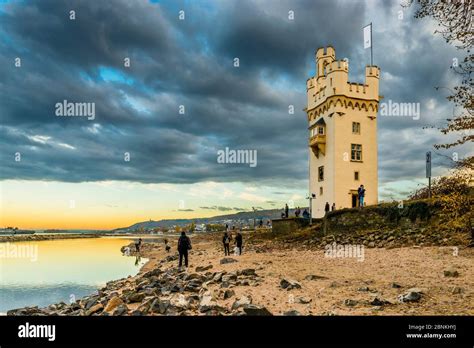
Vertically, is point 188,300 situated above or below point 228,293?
below

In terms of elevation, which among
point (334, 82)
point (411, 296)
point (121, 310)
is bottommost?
point (121, 310)

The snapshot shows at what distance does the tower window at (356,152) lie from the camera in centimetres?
3841

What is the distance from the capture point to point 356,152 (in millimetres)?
38625

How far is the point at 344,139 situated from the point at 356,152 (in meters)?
2.01

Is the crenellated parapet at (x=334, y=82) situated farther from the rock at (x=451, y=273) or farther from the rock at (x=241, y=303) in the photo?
the rock at (x=241, y=303)

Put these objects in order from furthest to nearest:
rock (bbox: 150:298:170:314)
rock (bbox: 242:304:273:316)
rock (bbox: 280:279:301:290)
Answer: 1. rock (bbox: 280:279:301:290)
2. rock (bbox: 150:298:170:314)
3. rock (bbox: 242:304:273:316)

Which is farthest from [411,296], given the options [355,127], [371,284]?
[355,127]

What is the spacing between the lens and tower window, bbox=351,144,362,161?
3841 cm

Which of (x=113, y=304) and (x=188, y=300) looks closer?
(x=188, y=300)

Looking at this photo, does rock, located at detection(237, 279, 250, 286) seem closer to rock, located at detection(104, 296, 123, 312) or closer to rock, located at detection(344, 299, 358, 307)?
rock, located at detection(104, 296, 123, 312)

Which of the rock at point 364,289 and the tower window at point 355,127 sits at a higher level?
the tower window at point 355,127

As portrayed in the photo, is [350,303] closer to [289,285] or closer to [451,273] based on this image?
[289,285]

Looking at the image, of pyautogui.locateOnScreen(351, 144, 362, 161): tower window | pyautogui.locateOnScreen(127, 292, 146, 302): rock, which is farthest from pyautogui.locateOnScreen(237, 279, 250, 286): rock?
pyautogui.locateOnScreen(351, 144, 362, 161): tower window

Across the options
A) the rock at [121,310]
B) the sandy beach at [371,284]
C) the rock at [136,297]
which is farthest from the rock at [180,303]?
the rock at [136,297]
